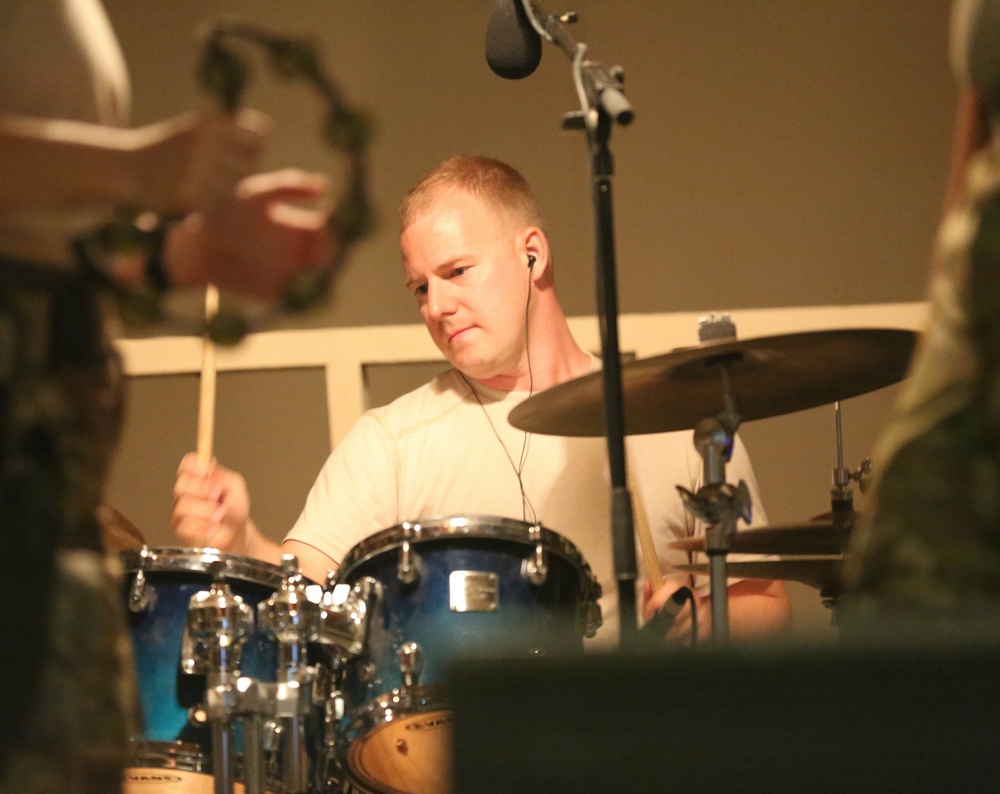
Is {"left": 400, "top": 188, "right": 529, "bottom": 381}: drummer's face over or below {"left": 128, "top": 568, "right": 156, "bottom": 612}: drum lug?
over

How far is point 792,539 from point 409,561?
62cm

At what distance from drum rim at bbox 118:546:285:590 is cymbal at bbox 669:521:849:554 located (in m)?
0.71

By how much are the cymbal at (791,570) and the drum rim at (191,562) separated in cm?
77

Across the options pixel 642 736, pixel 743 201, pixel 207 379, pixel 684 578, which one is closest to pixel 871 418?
pixel 743 201

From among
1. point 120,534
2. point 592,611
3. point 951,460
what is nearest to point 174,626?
point 120,534

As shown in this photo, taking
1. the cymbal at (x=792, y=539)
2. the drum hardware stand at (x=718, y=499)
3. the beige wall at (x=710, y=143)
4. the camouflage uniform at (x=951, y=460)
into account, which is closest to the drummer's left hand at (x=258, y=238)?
the camouflage uniform at (x=951, y=460)

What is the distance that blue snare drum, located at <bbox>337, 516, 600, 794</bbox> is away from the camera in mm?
Answer: 1940

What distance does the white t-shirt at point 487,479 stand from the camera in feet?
8.31

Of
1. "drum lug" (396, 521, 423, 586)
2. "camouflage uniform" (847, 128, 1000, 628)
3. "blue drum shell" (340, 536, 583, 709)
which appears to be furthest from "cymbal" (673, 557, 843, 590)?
"camouflage uniform" (847, 128, 1000, 628)

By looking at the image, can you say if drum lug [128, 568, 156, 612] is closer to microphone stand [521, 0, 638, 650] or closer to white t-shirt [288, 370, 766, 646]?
white t-shirt [288, 370, 766, 646]

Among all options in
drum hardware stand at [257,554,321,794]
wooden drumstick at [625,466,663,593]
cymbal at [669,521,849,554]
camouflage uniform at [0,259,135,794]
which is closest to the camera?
camouflage uniform at [0,259,135,794]

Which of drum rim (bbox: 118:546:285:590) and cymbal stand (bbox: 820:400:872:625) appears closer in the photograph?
drum rim (bbox: 118:546:285:590)

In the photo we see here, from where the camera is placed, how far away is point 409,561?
198 cm

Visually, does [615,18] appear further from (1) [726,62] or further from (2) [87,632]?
(2) [87,632]
